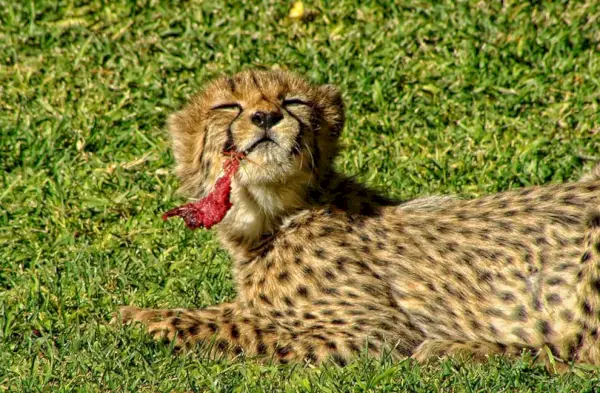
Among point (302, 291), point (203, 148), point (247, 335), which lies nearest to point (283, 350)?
point (247, 335)

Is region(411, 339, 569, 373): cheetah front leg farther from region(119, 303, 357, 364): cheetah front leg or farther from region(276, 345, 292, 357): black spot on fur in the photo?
region(276, 345, 292, 357): black spot on fur

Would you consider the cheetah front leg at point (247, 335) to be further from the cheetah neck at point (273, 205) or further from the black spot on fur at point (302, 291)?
the cheetah neck at point (273, 205)

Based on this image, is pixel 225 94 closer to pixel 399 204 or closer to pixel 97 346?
pixel 399 204

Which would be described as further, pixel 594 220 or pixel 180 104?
pixel 180 104

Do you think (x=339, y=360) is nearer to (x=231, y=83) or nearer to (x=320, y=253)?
(x=320, y=253)

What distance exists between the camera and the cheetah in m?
5.31

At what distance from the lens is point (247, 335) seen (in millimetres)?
5297

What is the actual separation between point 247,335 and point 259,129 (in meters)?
0.91

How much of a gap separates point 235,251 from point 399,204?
2.83 feet

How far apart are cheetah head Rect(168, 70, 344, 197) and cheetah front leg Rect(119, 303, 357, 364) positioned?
648mm

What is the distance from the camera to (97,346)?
16.3 feet

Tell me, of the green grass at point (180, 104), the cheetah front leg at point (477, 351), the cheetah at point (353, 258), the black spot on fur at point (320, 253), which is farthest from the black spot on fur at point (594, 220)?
the green grass at point (180, 104)

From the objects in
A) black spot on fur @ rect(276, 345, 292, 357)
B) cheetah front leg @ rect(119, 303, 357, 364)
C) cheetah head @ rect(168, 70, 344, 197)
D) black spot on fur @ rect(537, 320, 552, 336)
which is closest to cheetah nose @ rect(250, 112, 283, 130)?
cheetah head @ rect(168, 70, 344, 197)

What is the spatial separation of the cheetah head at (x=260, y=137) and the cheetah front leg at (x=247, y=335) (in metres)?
0.55
